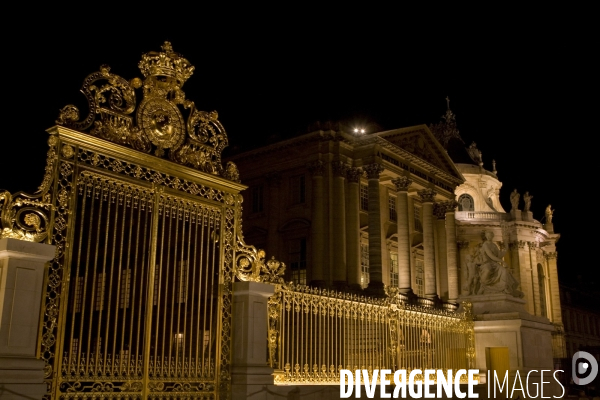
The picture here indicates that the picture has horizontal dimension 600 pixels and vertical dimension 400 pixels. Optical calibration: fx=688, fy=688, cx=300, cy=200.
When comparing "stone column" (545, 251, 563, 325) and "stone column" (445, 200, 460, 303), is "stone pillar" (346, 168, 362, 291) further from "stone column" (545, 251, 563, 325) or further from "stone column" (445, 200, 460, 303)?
"stone column" (545, 251, 563, 325)

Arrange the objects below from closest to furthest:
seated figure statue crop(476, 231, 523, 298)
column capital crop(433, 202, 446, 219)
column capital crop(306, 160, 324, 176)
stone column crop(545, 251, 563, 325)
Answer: seated figure statue crop(476, 231, 523, 298) < column capital crop(306, 160, 324, 176) < column capital crop(433, 202, 446, 219) < stone column crop(545, 251, 563, 325)

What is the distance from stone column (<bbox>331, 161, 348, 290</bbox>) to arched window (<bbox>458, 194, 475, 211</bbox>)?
81.1 ft

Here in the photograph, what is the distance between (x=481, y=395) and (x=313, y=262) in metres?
17.4

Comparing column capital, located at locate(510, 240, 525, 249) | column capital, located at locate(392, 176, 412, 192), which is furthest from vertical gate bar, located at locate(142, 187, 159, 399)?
column capital, located at locate(510, 240, 525, 249)

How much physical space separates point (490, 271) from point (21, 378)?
35.0 ft

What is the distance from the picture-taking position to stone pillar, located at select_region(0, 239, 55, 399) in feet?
24.0

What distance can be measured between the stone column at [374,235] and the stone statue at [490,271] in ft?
49.8

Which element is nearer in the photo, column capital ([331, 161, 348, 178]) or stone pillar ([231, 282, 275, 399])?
stone pillar ([231, 282, 275, 399])

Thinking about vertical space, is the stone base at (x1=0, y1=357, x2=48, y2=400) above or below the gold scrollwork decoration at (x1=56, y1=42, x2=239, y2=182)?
below

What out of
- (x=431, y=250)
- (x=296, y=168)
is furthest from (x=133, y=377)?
(x=431, y=250)

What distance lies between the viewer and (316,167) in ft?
105

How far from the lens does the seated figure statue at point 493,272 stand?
15.1 m

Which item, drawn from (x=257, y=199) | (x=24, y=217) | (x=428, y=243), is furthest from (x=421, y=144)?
(x=24, y=217)

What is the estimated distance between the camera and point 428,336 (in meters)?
13.7
